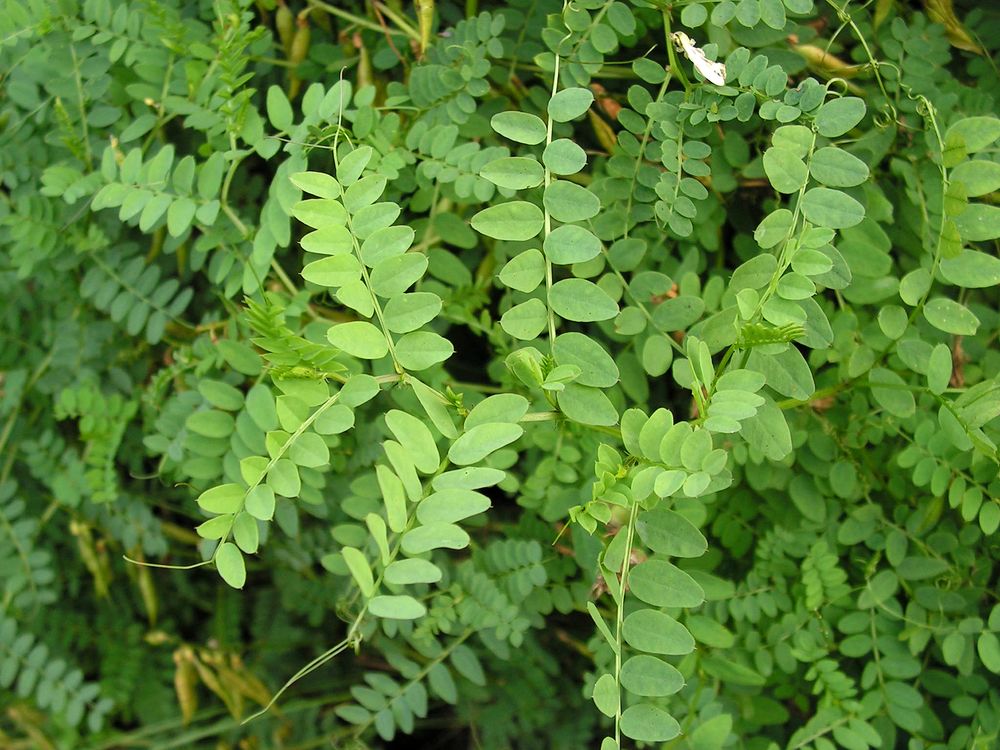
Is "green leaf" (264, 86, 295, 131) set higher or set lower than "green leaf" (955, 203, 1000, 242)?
higher

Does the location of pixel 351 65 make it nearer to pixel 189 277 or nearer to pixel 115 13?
pixel 115 13

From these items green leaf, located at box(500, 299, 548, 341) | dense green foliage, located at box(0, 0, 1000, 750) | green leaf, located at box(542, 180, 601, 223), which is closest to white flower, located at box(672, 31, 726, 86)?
dense green foliage, located at box(0, 0, 1000, 750)

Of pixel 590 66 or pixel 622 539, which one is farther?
pixel 590 66

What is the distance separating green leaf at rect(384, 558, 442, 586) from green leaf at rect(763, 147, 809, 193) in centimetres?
56

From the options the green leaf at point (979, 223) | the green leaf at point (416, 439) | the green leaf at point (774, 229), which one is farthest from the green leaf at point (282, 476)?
the green leaf at point (979, 223)

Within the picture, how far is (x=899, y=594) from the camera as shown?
1334 mm

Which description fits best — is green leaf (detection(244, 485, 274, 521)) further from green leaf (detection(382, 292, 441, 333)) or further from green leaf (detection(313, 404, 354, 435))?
green leaf (detection(382, 292, 441, 333))

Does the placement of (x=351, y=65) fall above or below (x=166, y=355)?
above

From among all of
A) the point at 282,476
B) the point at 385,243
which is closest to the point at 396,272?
the point at 385,243

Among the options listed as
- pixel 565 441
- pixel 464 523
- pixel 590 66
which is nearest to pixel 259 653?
pixel 464 523

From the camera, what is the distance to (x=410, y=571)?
2.68ft

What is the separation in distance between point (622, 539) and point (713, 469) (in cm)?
14

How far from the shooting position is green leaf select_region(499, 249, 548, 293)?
97 cm

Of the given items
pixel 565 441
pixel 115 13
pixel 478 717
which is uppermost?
pixel 115 13
